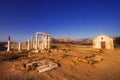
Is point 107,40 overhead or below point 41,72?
overhead

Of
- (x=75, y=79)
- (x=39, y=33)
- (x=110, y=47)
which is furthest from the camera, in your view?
(x=110, y=47)

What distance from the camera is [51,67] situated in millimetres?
9859

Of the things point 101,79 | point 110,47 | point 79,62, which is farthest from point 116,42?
point 101,79

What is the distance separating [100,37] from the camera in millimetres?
33500

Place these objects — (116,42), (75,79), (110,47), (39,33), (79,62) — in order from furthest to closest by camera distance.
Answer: (116,42), (110,47), (39,33), (79,62), (75,79)

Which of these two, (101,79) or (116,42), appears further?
(116,42)

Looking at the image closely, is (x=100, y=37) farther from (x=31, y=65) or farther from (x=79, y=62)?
(x=31, y=65)

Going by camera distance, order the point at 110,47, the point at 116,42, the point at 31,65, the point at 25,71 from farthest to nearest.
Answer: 1. the point at 116,42
2. the point at 110,47
3. the point at 31,65
4. the point at 25,71

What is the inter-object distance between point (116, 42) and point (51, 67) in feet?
139

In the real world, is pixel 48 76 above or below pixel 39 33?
below

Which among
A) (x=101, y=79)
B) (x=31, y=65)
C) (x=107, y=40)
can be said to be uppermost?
(x=107, y=40)

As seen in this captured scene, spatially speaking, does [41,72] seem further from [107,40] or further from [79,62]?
[107,40]

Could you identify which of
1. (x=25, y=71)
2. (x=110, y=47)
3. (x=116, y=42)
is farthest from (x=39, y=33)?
(x=116, y=42)

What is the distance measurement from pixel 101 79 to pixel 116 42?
1648 inches
